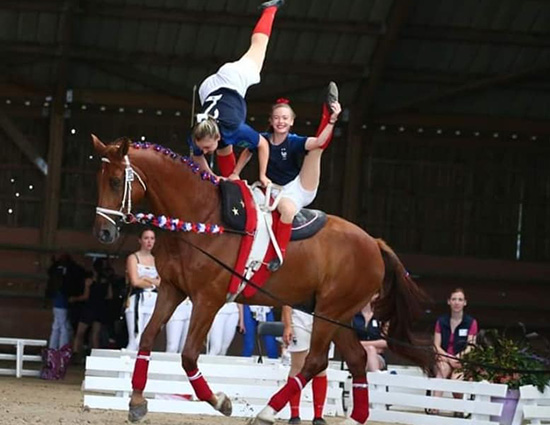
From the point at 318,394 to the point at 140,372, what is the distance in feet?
5.65

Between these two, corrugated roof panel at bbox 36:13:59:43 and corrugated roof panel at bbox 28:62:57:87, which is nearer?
corrugated roof panel at bbox 36:13:59:43

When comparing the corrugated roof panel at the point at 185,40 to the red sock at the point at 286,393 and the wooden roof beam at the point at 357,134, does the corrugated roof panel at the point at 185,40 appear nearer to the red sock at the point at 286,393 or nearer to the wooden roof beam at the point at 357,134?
the wooden roof beam at the point at 357,134

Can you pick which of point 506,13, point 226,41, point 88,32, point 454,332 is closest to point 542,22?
point 506,13

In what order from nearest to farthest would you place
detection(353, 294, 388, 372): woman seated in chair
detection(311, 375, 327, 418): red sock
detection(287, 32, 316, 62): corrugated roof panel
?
detection(311, 375, 327, 418): red sock, detection(353, 294, 388, 372): woman seated in chair, detection(287, 32, 316, 62): corrugated roof panel

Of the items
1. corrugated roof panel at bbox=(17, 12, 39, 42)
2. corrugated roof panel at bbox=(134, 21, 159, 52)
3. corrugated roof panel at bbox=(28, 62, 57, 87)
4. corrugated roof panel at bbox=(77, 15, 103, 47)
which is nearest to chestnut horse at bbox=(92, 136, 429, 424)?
corrugated roof panel at bbox=(134, 21, 159, 52)

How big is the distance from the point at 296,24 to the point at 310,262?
7861 mm

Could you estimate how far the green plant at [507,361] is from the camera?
9.48 meters

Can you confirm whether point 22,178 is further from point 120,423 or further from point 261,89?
point 120,423

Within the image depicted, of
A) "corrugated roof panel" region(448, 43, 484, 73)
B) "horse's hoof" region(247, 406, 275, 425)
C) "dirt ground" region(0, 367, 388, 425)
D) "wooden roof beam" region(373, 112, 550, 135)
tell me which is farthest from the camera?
"wooden roof beam" region(373, 112, 550, 135)

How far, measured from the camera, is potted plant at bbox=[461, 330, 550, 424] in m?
9.42

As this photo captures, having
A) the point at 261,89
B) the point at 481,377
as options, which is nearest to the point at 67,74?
the point at 261,89

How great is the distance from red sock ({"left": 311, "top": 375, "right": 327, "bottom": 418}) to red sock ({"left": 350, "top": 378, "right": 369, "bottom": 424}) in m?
0.28

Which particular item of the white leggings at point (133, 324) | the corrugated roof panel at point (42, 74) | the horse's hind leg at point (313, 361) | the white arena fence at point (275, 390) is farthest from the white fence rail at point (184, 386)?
the corrugated roof panel at point (42, 74)

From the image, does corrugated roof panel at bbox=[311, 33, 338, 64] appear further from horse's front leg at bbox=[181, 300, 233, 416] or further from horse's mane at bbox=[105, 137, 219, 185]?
horse's front leg at bbox=[181, 300, 233, 416]
